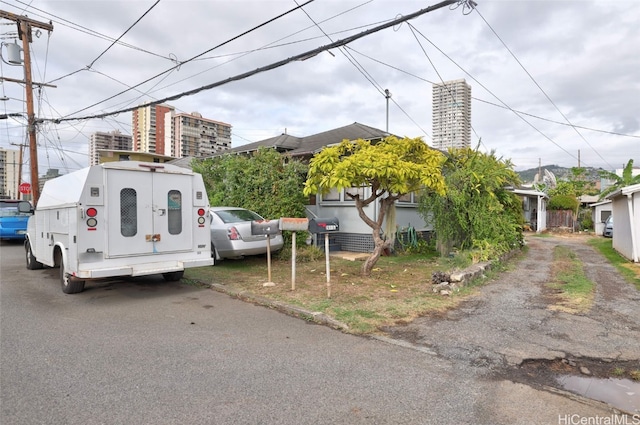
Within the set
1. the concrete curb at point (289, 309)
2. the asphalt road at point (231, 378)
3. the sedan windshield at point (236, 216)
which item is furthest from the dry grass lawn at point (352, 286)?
the sedan windshield at point (236, 216)

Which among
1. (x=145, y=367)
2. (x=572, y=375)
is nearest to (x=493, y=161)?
(x=572, y=375)

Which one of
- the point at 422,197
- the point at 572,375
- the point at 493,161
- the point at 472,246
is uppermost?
the point at 493,161

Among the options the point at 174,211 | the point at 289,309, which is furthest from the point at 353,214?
the point at 289,309

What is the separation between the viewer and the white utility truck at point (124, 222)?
6508mm

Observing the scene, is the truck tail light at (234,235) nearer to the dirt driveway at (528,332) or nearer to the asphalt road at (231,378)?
the asphalt road at (231,378)

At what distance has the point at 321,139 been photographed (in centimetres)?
1480

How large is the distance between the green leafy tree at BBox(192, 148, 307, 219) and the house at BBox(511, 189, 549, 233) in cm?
2205

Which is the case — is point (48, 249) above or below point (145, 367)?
above

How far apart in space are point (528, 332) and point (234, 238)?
6.58 m

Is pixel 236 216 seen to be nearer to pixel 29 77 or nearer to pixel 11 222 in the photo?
pixel 11 222

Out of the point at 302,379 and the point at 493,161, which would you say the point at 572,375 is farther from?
the point at 493,161

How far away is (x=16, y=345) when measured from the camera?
463 cm

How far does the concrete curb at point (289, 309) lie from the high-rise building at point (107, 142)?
31725 mm

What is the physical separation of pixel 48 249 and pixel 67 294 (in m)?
1.27
